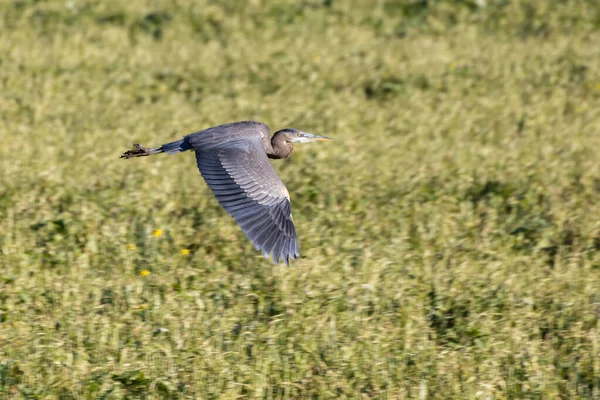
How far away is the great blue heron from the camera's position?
487cm

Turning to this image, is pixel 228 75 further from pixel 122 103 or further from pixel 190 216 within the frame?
pixel 190 216

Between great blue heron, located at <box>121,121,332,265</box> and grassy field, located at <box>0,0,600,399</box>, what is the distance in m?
0.35

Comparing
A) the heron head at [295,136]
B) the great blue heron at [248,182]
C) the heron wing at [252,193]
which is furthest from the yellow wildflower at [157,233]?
the heron head at [295,136]

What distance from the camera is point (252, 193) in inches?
200

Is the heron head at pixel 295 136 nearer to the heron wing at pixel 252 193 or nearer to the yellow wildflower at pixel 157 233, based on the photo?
the heron wing at pixel 252 193

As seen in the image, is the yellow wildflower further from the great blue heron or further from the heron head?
the heron head

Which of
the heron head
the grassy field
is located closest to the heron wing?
the grassy field

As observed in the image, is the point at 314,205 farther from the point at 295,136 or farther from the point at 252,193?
the point at 252,193

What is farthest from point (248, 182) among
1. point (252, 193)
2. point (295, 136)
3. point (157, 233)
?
point (295, 136)

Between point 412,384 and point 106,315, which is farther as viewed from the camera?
point 106,315

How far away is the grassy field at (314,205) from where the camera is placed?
436 centimetres

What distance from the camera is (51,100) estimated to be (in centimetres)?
841

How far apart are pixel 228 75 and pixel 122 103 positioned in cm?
130

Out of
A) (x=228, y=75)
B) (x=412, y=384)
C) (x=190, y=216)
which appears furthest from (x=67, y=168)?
(x=412, y=384)
